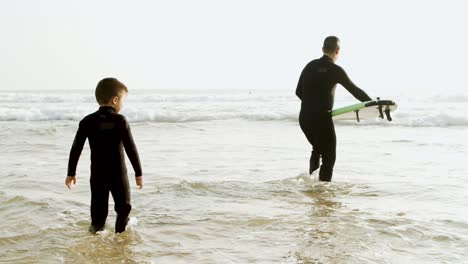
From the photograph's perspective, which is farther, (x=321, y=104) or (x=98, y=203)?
(x=321, y=104)

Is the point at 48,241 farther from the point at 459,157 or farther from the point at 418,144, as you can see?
the point at 418,144

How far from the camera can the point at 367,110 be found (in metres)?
7.00

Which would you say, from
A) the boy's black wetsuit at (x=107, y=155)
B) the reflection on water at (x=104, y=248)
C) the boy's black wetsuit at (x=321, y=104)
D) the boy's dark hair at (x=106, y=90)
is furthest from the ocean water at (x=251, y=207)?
the boy's dark hair at (x=106, y=90)

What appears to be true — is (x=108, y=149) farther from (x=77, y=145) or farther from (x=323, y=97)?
(x=323, y=97)

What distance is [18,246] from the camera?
443cm

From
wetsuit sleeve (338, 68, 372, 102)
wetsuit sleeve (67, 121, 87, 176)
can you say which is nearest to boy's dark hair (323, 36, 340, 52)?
wetsuit sleeve (338, 68, 372, 102)

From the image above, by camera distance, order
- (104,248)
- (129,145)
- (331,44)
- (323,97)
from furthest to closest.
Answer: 1. (323,97)
2. (331,44)
3. (129,145)
4. (104,248)

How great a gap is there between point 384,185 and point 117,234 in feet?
12.9

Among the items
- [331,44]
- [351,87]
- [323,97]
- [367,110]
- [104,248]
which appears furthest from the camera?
[367,110]

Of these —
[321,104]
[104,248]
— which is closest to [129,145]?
[104,248]

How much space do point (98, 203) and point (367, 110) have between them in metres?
3.76

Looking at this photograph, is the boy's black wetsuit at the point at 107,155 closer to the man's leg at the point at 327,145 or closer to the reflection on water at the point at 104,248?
the reflection on water at the point at 104,248

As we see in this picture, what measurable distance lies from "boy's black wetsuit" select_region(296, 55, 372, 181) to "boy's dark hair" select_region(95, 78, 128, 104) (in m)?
3.03

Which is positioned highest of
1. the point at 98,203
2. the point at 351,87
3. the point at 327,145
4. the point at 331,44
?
the point at 331,44
